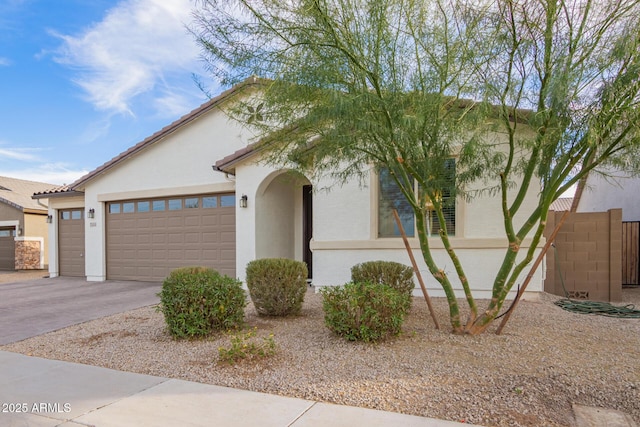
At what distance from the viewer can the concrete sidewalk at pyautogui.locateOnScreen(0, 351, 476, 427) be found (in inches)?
125

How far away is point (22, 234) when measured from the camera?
59.6 ft

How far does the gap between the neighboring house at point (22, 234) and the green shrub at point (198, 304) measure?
17040 mm

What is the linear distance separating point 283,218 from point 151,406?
772 centimetres

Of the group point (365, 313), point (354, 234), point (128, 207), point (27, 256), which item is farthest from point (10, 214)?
point (365, 313)

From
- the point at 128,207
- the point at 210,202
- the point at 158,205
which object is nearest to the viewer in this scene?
the point at 210,202

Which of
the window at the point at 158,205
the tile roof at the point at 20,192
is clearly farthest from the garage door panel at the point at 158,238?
the tile roof at the point at 20,192

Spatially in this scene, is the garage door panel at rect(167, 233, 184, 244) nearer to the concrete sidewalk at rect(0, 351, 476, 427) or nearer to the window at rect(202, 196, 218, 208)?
the window at rect(202, 196, 218, 208)

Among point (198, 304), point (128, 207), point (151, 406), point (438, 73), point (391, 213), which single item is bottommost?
point (151, 406)

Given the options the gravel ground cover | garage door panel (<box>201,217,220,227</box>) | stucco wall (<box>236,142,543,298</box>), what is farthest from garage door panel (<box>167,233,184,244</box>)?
the gravel ground cover

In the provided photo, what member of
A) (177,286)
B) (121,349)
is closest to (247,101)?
(177,286)

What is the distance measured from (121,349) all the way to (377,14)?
5.33 metres

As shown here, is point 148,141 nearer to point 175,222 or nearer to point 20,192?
point 175,222

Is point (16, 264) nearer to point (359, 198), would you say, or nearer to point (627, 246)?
point (359, 198)

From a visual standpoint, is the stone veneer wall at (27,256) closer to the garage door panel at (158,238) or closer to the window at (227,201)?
the garage door panel at (158,238)
